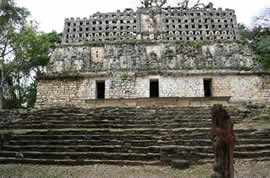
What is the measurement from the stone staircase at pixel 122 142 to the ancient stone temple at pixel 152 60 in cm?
401

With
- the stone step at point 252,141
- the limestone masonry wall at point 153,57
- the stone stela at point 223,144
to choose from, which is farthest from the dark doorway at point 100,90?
the stone stela at point 223,144

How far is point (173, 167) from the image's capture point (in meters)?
5.95

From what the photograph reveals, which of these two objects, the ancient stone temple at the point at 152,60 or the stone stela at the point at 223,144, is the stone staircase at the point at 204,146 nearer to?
the stone stela at the point at 223,144

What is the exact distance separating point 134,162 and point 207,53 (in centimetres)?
1067

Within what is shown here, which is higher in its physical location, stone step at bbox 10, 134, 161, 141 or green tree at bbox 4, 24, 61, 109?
green tree at bbox 4, 24, 61, 109

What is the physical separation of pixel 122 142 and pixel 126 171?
1.41 metres

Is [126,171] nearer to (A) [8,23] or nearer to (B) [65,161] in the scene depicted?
(B) [65,161]

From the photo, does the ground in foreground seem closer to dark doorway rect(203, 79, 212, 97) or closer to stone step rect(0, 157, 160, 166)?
stone step rect(0, 157, 160, 166)

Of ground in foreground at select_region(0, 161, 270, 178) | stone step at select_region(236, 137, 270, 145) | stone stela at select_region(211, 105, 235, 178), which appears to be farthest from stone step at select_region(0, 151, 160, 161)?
stone stela at select_region(211, 105, 235, 178)

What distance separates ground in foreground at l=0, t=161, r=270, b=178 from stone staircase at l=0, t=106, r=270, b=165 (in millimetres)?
312

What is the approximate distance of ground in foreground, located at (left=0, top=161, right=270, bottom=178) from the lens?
5.39 meters

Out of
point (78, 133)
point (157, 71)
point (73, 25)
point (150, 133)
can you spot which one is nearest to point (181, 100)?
point (157, 71)

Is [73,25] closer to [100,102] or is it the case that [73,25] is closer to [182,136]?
[100,102]

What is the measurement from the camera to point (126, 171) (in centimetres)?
577
